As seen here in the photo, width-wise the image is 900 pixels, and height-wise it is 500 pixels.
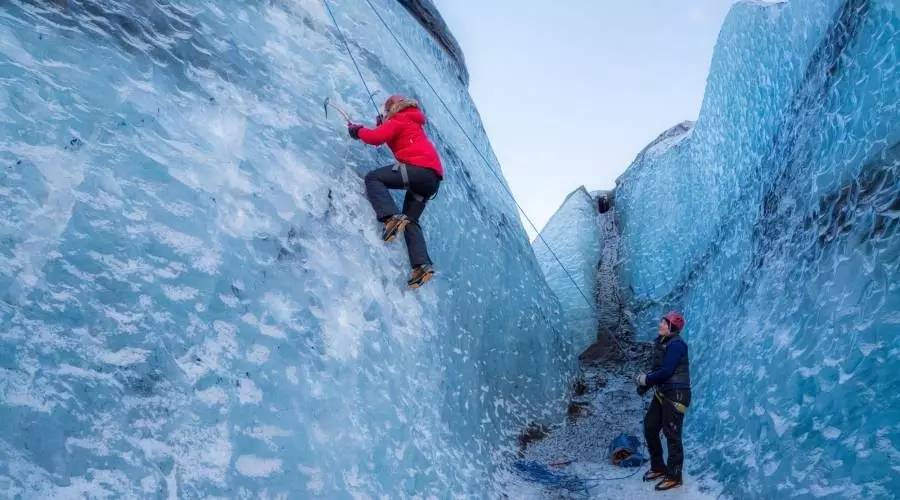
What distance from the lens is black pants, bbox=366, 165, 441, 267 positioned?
4480 mm

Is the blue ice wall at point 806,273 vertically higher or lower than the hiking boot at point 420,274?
higher

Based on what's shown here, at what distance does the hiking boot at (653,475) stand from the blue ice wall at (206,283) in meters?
1.36

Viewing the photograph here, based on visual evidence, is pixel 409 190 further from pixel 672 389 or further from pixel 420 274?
pixel 672 389

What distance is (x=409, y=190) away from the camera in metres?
4.66

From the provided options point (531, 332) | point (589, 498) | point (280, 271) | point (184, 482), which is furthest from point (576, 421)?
point (184, 482)

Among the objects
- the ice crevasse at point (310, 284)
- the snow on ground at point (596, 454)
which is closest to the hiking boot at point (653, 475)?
the snow on ground at point (596, 454)

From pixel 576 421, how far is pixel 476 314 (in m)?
2.18

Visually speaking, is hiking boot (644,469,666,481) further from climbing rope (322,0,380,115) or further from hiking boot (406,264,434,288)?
climbing rope (322,0,380,115)

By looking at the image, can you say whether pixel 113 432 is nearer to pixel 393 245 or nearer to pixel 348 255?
pixel 348 255

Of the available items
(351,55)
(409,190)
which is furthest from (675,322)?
(351,55)

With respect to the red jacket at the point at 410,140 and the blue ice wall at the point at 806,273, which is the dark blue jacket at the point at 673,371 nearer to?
the blue ice wall at the point at 806,273

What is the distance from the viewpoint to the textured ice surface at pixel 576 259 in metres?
10.7

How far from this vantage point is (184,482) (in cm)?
261

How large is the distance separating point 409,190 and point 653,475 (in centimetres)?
330
